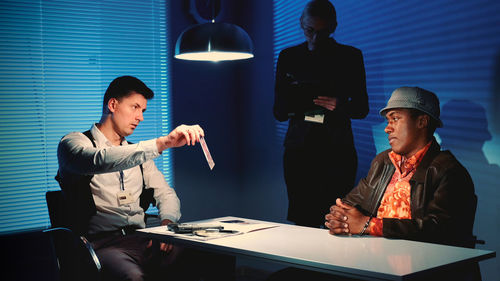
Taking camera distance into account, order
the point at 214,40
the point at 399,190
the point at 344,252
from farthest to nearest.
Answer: the point at 214,40 < the point at 399,190 < the point at 344,252

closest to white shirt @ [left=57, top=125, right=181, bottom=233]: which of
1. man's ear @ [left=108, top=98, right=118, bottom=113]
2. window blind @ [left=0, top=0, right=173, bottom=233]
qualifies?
man's ear @ [left=108, top=98, right=118, bottom=113]

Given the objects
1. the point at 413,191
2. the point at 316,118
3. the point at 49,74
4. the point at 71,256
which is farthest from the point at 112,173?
the point at 49,74

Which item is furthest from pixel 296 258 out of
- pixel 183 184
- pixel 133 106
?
pixel 183 184

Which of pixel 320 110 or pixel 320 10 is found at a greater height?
pixel 320 10

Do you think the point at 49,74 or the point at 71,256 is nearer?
the point at 71,256

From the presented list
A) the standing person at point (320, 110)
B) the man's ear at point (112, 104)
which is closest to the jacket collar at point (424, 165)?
the standing person at point (320, 110)

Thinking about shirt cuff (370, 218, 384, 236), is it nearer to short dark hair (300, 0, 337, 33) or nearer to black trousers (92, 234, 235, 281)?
black trousers (92, 234, 235, 281)

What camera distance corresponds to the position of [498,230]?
300 cm

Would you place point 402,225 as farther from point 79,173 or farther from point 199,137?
point 79,173

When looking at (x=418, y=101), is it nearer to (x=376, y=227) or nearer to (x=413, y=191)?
(x=413, y=191)

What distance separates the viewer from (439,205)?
7.12ft

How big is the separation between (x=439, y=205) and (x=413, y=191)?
0.17m

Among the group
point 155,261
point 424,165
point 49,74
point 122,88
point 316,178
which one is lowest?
point 155,261

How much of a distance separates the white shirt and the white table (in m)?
0.42
